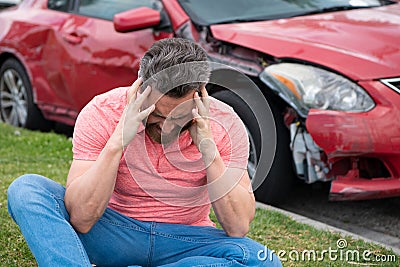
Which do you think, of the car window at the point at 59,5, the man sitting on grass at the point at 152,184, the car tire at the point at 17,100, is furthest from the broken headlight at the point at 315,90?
the car tire at the point at 17,100

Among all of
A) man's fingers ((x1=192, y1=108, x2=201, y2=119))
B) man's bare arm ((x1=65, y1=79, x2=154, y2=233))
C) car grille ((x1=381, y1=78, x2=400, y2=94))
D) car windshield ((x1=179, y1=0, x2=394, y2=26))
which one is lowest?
car windshield ((x1=179, y1=0, x2=394, y2=26))

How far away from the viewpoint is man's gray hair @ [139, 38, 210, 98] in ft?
9.53

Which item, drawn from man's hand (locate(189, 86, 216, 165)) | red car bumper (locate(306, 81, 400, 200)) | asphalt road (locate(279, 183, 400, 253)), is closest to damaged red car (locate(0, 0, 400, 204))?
red car bumper (locate(306, 81, 400, 200))

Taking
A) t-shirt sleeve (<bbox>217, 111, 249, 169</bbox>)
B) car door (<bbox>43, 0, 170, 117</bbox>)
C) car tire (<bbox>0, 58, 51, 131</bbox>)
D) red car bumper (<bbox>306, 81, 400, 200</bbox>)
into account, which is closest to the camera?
t-shirt sleeve (<bbox>217, 111, 249, 169</bbox>)

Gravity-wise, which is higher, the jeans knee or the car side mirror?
the jeans knee

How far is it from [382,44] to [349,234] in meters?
1.12

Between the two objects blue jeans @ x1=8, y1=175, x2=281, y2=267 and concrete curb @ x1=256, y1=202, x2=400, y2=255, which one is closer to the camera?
blue jeans @ x1=8, y1=175, x2=281, y2=267

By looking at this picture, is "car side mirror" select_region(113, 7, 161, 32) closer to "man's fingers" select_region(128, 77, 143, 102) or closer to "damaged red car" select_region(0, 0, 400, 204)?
"damaged red car" select_region(0, 0, 400, 204)

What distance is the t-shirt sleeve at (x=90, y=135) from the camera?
10.1ft

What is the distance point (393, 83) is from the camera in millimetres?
4395

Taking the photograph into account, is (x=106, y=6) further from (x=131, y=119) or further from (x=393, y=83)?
(x=131, y=119)

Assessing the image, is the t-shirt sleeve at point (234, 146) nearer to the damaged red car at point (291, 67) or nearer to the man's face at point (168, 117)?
the man's face at point (168, 117)

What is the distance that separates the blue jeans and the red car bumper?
4.21 feet

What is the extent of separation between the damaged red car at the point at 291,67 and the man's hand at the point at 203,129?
0.67 metres
